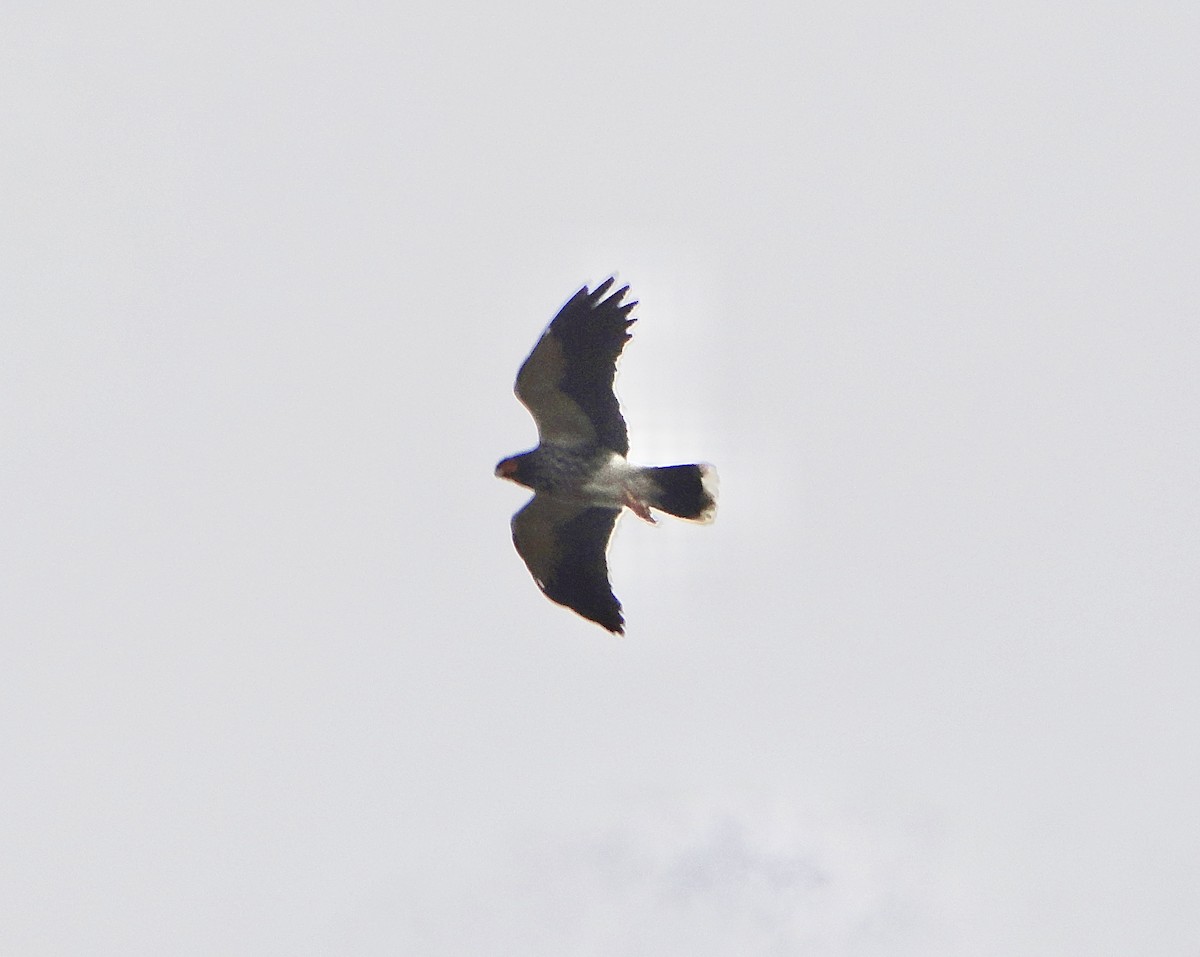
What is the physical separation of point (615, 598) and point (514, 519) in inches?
57.7

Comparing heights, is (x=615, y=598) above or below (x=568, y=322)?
below

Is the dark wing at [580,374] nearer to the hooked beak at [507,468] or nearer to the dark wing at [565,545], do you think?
the hooked beak at [507,468]

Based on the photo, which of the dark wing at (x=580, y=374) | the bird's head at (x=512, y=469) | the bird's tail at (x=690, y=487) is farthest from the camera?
the bird's head at (x=512, y=469)

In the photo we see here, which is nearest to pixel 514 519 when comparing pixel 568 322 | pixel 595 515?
pixel 595 515

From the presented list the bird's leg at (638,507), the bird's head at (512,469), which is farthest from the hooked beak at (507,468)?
the bird's leg at (638,507)

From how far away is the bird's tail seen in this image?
22.4m

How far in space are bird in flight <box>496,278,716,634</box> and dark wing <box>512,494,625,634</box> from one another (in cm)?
1

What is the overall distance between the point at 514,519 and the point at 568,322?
246 centimetres

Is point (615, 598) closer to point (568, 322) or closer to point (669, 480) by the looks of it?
point (669, 480)

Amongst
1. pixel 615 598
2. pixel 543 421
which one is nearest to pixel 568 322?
pixel 543 421

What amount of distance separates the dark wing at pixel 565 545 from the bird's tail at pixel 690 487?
0.85m

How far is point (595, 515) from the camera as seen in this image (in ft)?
75.8

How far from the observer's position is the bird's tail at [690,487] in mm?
22438

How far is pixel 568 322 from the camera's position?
72.5ft
